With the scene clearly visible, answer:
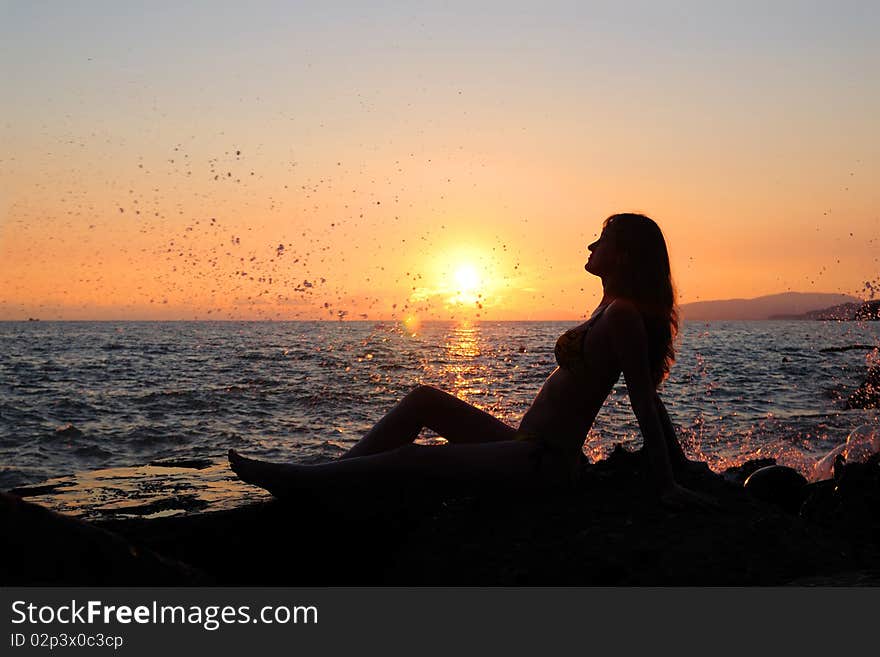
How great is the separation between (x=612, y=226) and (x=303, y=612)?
2.79 meters

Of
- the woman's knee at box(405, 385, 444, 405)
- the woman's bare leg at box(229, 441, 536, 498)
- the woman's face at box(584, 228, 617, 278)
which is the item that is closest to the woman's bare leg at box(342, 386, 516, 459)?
the woman's knee at box(405, 385, 444, 405)

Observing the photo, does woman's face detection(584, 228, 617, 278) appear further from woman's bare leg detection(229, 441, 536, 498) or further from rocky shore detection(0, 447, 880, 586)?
rocky shore detection(0, 447, 880, 586)

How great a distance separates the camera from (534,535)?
4.30 m

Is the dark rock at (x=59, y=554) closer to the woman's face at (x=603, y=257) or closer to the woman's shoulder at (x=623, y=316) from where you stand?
the woman's shoulder at (x=623, y=316)

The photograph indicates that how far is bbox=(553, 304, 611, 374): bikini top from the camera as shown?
457 centimetres

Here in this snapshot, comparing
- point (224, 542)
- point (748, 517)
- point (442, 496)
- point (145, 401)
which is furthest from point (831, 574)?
point (145, 401)

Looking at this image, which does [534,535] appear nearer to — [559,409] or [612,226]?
[559,409]

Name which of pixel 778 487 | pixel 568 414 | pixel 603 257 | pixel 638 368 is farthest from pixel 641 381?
pixel 778 487

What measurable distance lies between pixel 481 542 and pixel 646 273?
6.00 ft

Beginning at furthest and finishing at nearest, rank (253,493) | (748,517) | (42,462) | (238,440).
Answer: (238,440)
(42,462)
(253,493)
(748,517)

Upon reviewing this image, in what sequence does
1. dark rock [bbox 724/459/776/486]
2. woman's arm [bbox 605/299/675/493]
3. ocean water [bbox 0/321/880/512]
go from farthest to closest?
ocean water [bbox 0/321/880/512]
dark rock [bbox 724/459/776/486]
woman's arm [bbox 605/299/675/493]

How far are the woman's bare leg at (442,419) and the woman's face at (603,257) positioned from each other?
1.12m

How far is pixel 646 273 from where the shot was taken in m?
4.57

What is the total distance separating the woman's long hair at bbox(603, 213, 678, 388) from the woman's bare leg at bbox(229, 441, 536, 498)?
45.5 inches
